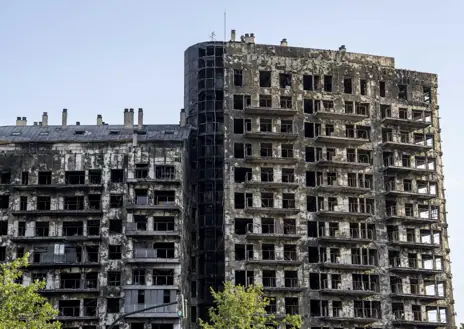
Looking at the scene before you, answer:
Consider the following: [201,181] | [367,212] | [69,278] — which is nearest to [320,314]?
[367,212]

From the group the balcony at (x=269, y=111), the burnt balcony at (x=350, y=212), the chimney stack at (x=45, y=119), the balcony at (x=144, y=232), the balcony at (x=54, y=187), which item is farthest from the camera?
the chimney stack at (x=45, y=119)

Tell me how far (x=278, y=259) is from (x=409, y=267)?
61.2 feet

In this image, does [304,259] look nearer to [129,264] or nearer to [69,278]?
[129,264]

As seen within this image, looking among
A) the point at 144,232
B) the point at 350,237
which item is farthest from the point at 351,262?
the point at 144,232

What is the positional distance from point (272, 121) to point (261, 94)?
4070 millimetres

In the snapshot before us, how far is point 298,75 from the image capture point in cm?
12219

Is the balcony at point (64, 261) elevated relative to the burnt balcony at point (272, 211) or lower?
lower

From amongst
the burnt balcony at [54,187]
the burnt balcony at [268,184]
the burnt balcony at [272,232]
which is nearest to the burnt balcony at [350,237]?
the burnt balcony at [272,232]

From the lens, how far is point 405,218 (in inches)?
4675

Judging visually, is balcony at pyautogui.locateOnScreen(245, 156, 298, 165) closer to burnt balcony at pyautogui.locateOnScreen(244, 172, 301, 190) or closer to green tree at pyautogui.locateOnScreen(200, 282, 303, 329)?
burnt balcony at pyautogui.locateOnScreen(244, 172, 301, 190)

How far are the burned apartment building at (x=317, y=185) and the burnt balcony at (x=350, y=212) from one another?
0.17 metres

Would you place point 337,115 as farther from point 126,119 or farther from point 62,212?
point 62,212

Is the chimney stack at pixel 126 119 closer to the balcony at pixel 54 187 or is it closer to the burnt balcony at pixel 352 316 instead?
the balcony at pixel 54 187

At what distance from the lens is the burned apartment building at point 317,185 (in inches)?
4461
